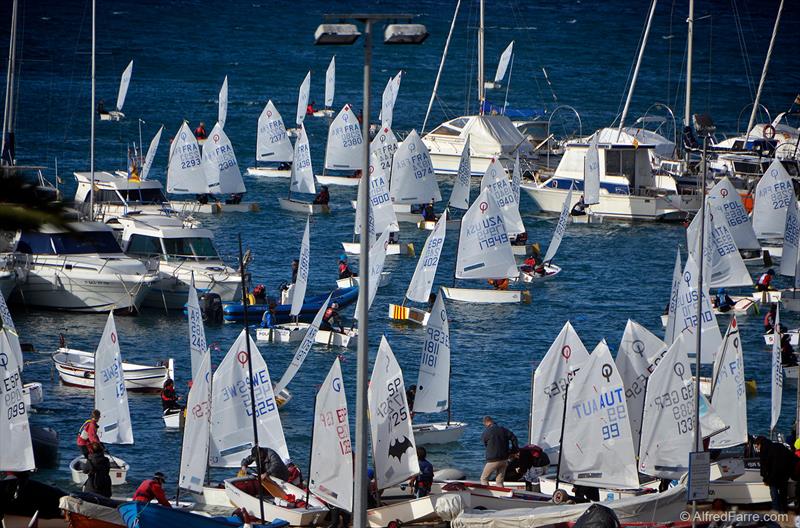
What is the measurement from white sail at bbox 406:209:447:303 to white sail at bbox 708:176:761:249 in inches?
428

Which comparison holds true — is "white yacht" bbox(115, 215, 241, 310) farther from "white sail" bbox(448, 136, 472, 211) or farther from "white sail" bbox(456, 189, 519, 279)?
"white sail" bbox(448, 136, 472, 211)

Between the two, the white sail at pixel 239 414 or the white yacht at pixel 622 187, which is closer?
the white sail at pixel 239 414

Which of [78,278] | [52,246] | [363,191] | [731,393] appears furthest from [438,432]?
[52,246]

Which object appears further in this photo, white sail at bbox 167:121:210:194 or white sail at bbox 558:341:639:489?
white sail at bbox 167:121:210:194

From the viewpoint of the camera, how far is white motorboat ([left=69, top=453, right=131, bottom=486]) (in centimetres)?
3009

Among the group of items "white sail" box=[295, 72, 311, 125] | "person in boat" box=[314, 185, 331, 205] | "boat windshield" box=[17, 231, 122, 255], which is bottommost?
"person in boat" box=[314, 185, 331, 205]

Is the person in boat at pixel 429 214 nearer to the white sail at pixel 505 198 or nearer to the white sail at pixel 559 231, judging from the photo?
the white sail at pixel 505 198

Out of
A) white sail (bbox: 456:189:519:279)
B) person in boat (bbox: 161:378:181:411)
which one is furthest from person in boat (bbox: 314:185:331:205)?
person in boat (bbox: 161:378:181:411)

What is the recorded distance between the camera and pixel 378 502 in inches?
1056

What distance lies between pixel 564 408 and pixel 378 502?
3.94m

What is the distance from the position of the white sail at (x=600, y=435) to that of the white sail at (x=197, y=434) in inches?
261

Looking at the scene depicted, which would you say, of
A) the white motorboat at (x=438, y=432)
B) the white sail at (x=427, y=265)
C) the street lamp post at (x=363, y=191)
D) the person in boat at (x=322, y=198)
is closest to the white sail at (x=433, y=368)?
the white motorboat at (x=438, y=432)

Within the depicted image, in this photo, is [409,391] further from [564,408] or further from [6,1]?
[6,1]

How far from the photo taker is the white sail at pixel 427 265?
4378cm
